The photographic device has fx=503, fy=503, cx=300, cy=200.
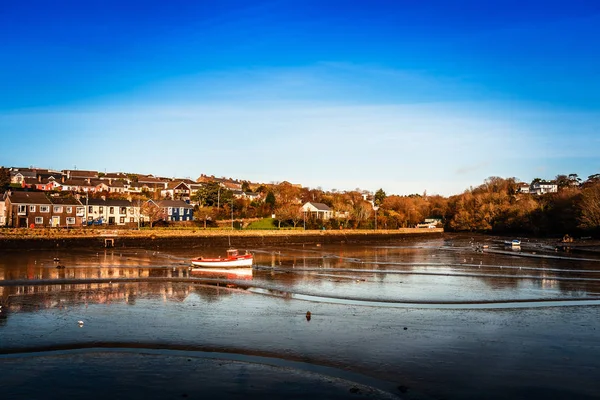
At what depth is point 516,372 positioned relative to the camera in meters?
15.8

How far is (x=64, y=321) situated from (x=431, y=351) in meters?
15.6

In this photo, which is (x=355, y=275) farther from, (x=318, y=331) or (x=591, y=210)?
(x=591, y=210)

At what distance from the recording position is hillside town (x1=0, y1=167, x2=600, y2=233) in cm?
8269

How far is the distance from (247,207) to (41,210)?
43.7 metres

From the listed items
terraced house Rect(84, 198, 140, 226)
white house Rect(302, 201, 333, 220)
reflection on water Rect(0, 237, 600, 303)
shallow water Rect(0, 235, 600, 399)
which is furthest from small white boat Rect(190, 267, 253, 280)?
white house Rect(302, 201, 333, 220)

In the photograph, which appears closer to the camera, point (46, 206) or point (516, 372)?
point (516, 372)

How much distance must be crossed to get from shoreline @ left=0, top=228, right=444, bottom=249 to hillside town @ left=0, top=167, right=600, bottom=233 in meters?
8.63

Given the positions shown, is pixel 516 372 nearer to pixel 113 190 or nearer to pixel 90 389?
pixel 90 389

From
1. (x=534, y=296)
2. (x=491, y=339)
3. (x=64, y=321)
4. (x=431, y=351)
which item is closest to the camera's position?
(x=431, y=351)

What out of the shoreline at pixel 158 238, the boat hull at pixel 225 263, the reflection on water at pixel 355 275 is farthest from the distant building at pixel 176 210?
the boat hull at pixel 225 263

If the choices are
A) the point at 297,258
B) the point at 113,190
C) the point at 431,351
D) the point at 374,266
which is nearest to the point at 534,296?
the point at 431,351

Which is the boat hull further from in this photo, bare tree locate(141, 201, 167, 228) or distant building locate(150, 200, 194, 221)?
distant building locate(150, 200, 194, 221)

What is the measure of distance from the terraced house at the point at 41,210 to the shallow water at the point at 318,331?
4212 cm

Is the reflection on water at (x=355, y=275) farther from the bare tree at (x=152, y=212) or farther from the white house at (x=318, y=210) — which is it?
the white house at (x=318, y=210)
